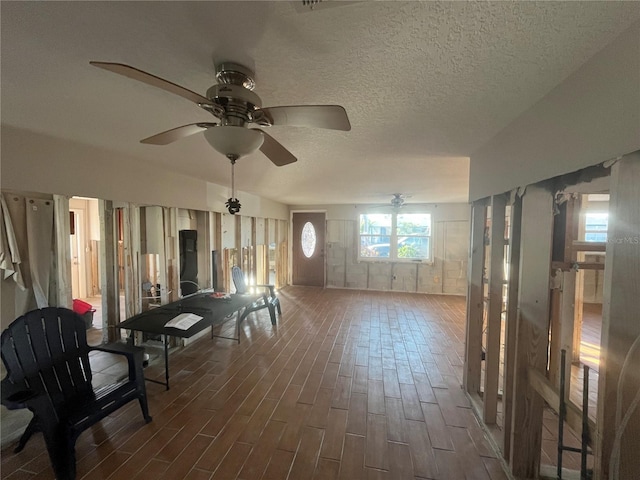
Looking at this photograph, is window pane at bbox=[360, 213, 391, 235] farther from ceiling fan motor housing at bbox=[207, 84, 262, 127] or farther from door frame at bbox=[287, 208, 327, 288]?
ceiling fan motor housing at bbox=[207, 84, 262, 127]

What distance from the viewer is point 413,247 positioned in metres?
6.91

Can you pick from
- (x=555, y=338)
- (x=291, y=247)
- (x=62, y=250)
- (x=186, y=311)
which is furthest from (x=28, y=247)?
(x=291, y=247)

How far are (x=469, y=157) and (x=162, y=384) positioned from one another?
3.74 metres

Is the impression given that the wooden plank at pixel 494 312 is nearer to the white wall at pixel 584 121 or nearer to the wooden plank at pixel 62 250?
the white wall at pixel 584 121

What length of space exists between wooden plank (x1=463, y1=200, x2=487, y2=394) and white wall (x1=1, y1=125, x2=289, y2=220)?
3.45 metres

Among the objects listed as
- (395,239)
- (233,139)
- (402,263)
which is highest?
(233,139)

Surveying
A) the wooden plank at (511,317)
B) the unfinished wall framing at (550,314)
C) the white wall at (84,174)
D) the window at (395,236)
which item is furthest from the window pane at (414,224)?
the wooden plank at (511,317)

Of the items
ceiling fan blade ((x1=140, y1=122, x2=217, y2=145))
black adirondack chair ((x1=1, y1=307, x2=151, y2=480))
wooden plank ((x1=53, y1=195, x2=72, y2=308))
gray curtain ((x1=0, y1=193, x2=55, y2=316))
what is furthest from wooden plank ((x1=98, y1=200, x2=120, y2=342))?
ceiling fan blade ((x1=140, y1=122, x2=217, y2=145))

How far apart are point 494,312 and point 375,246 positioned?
506 cm

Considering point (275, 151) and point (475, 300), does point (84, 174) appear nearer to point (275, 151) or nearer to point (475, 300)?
point (275, 151)

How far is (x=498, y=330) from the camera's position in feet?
6.98

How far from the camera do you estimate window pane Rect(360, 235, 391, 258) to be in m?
7.06

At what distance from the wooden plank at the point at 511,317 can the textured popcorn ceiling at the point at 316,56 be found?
2.19 feet

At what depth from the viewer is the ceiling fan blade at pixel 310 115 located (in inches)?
43.5
